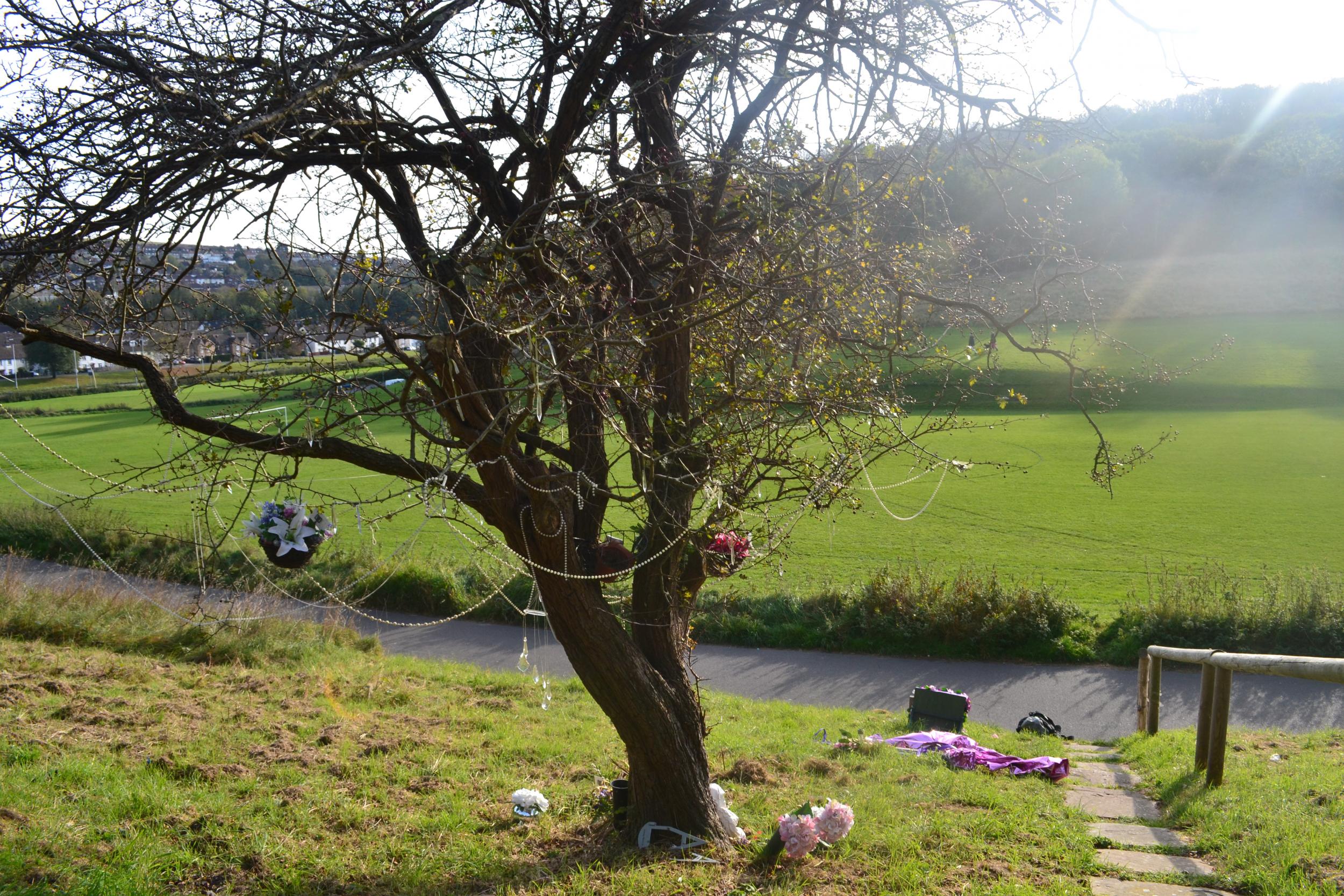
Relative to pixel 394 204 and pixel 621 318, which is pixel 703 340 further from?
pixel 394 204

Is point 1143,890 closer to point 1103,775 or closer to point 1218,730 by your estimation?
point 1218,730

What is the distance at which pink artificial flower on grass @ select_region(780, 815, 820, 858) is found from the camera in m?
4.45

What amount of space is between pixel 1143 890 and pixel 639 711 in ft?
7.61

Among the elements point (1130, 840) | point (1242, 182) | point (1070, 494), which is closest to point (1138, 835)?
point (1130, 840)

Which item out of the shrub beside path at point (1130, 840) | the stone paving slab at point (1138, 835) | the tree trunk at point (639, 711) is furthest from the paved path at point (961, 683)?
the tree trunk at point (639, 711)

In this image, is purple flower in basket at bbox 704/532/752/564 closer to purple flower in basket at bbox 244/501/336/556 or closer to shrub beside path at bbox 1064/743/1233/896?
shrub beside path at bbox 1064/743/1233/896

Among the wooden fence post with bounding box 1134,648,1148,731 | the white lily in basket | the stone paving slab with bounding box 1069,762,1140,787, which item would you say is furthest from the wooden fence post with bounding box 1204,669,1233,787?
the white lily in basket

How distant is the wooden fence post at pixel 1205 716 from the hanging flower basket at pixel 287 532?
555 centimetres

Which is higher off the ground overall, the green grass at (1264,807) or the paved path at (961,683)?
the green grass at (1264,807)

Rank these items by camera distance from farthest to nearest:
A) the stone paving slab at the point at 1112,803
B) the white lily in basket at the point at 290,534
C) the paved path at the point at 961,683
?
the paved path at the point at 961,683 < the white lily in basket at the point at 290,534 < the stone paving slab at the point at 1112,803

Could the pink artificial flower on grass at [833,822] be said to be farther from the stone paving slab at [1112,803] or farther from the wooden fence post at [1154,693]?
the wooden fence post at [1154,693]

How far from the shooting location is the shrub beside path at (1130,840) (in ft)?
13.8

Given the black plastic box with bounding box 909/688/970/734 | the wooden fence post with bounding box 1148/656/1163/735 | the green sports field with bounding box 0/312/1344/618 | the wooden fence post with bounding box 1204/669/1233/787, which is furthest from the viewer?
the green sports field with bounding box 0/312/1344/618

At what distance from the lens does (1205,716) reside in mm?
6172
